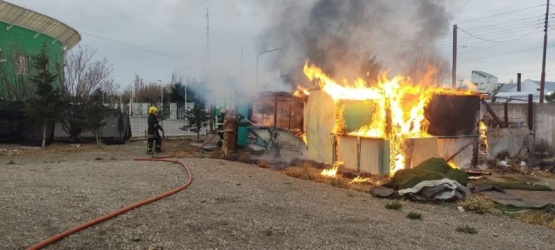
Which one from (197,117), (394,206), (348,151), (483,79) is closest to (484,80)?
(483,79)

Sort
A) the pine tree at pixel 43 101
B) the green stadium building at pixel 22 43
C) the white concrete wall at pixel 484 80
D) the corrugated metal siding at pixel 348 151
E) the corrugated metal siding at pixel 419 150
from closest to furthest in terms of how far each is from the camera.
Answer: the corrugated metal siding at pixel 419 150 < the corrugated metal siding at pixel 348 151 < the pine tree at pixel 43 101 < the green stadium building at pixel 22 43 < the white concrete wall at pixel 484 80

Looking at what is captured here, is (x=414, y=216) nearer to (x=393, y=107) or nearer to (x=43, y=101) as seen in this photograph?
(x=393, y=107)

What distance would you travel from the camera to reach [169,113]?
24594 mm

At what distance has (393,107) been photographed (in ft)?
35.0

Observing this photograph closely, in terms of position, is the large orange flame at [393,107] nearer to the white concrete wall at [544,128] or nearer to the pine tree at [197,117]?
the white concrete wall at [544,128]

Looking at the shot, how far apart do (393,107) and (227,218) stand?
6102mm

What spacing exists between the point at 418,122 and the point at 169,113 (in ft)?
54.0

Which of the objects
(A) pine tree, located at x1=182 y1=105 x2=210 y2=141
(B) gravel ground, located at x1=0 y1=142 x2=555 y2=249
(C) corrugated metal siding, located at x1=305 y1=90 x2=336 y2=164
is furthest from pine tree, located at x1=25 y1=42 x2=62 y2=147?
(C) corrugated metal siding, located at x1=305 y1=90 x2=336 y2=164

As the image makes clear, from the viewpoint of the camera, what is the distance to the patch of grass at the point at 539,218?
6.71 metres

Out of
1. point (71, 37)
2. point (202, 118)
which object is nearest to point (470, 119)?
point (202, 118)

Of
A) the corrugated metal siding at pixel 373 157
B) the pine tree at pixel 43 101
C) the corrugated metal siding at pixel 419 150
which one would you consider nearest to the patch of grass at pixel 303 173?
the corrugated metal siding at pixel 373 157

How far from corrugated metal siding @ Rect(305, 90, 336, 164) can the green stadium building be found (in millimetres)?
13598

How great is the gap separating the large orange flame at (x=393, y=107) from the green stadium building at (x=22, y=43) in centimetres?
1479

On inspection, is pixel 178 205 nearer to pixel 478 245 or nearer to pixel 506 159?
pixel 478 245
